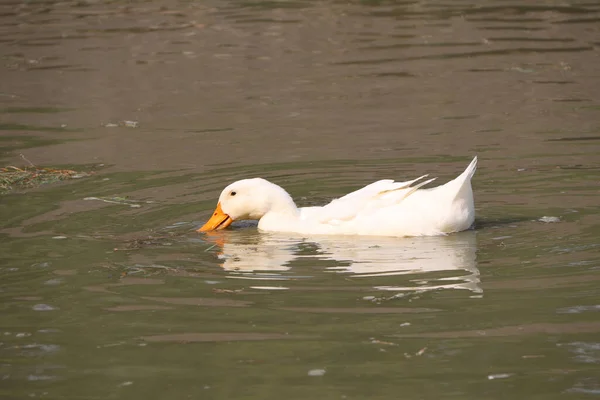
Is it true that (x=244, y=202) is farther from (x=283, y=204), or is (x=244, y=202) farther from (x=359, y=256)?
(x=359, y=256)

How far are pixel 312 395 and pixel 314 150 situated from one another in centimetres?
670

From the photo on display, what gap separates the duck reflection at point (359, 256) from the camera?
298 inches

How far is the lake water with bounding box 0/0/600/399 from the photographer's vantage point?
6023mm

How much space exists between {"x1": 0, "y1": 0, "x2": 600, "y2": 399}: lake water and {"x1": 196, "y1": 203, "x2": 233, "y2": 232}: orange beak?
0.22m

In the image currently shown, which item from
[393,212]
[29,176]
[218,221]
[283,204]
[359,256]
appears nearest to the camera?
[359,256]

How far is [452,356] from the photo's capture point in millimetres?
5988

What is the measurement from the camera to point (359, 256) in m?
8.10

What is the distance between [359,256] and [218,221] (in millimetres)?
1607

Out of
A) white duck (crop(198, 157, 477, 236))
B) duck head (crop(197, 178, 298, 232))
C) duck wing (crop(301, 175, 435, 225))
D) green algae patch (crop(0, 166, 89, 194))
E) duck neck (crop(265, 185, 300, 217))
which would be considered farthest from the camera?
green algae patch (crop(0, 166, 89, 194))

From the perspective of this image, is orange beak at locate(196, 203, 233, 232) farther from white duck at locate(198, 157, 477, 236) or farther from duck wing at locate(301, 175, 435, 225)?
duck wing at locate(301, 175, 435, 225)

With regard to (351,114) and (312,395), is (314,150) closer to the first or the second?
(351,114)

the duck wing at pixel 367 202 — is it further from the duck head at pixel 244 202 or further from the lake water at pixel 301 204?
the duck head at pixel 244 202

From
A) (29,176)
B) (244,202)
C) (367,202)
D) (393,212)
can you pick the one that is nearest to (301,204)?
(244,202)

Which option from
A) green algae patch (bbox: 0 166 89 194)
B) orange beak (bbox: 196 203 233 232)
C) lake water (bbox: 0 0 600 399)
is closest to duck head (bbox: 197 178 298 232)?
orange beak (bbox: 196 203 233 232)
